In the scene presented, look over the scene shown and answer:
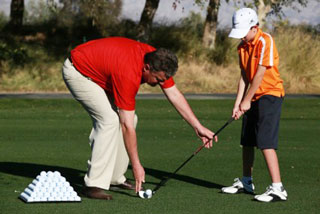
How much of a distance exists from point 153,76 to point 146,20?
2815 centimetres

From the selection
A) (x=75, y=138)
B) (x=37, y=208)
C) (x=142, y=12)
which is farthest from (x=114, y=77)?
(x=142, y=12)

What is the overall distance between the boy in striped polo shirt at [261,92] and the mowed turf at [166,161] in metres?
0.41

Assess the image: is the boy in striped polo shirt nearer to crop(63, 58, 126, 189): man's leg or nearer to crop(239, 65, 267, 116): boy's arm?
crop(239, 65, 267, 116): boy's arm

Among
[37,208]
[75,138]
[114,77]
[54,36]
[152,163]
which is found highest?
[114,77]

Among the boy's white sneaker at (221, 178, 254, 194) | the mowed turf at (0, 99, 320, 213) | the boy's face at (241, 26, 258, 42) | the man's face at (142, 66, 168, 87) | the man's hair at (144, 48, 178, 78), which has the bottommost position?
the mowed turf at (0, 99, 320, 213)

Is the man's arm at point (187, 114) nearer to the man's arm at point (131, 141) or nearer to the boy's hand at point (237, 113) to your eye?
the boy's hand at point (237, 113)

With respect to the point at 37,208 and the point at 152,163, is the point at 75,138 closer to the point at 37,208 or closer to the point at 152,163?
the point at 152,163

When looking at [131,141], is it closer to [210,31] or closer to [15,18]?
[210,31]

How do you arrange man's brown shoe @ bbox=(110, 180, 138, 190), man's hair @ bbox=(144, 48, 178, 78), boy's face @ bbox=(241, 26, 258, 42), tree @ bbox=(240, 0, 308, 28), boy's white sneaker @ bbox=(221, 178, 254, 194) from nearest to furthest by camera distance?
man's hair @ bbox=(144, 48, 178, 78) → boy's face @ bbox=(241, 26, 258, 42) → boy's white sneaker @ bbox=(221, 178, 254, 194) → man's brown shoe @ bbox=(110, 180, 138, 190) → tree @ bbox=(240, 0, 308, 28)

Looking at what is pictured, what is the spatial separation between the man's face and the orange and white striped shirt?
111 centimetres

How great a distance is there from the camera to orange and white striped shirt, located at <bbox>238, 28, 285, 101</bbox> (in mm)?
7812

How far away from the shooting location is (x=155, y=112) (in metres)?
20.9

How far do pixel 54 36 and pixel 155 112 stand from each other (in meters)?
19.1

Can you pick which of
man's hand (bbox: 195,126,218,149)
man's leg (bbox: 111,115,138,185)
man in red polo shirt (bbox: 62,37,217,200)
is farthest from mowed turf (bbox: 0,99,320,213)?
man's hand (bbox: 195,126,218,149)
